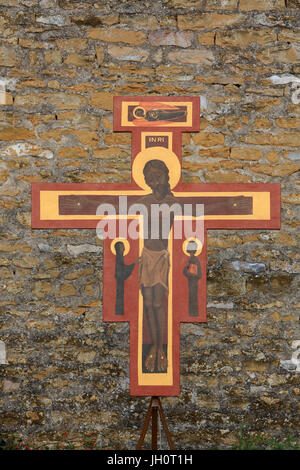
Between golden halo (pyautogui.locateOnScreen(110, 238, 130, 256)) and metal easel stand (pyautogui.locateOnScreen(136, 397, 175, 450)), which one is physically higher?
golden halo (pyautogui.locateOnScreen(110, 238, 130, 256))

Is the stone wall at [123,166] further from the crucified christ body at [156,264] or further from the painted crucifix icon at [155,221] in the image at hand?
the crucified christ body at [156,264]

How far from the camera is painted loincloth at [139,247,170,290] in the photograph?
11.2 feet

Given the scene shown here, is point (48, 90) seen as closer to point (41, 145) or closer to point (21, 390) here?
point (41, 145)

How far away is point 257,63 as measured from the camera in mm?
3506

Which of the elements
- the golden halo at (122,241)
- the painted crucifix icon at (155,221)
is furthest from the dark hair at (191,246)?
the golden halo at (122,241)

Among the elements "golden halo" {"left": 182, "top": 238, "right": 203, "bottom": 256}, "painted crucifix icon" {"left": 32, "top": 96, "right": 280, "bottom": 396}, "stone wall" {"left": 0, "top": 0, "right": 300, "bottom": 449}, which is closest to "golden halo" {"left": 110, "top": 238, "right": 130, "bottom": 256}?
"painted crucifix icon" {"left": 32, "top": 96, "right": 280, "bottom": 396}

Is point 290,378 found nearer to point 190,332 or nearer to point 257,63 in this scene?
point 190,332

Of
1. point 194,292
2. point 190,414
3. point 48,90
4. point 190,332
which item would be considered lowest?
point 190,414

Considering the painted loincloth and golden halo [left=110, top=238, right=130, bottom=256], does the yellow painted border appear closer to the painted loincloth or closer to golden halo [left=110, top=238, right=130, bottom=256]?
golden halo [left=110, top=238, right=130, bottom=256]

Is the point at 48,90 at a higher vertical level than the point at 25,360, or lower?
higher

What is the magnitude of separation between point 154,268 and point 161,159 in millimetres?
800

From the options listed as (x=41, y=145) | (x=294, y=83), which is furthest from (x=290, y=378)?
(x=41, y=145)

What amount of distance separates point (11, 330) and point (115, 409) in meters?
0.95

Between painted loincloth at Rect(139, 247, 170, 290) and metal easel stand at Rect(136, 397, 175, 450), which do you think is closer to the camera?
metal easel stand at Rect(136, 397, 175, 450)
